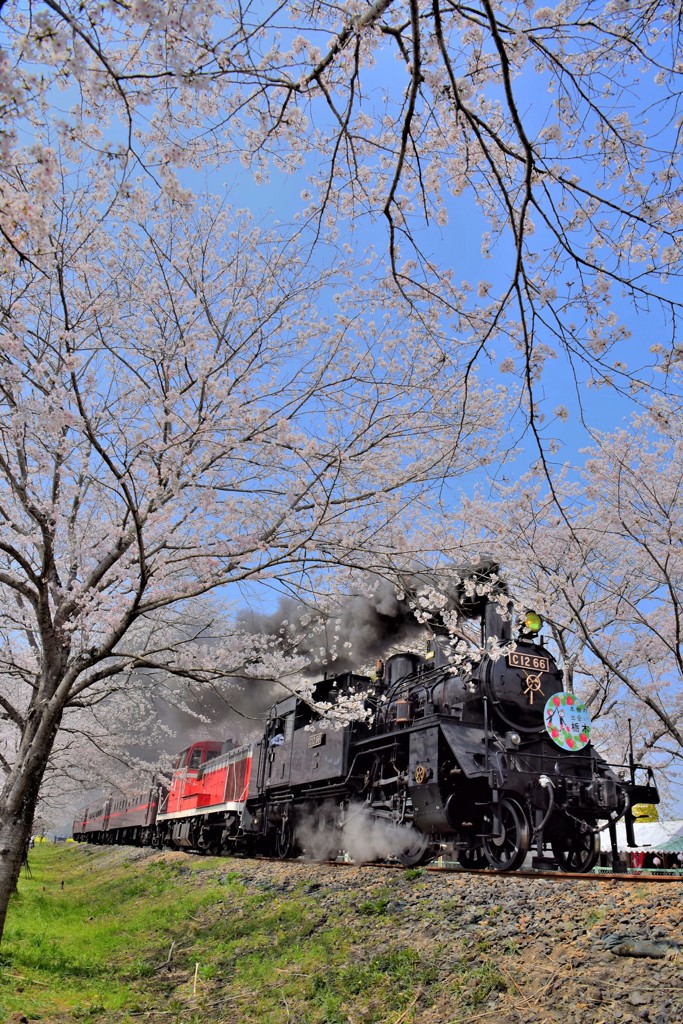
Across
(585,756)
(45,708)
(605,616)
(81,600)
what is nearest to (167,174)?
(81,600)

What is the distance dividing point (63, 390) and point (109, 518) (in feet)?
12.8

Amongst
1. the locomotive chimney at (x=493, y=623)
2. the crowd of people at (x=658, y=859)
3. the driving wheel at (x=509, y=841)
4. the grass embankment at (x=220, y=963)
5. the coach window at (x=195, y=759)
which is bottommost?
the grass embankment at (x=220, y=963)

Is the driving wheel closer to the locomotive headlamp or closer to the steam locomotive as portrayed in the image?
the steam locomotive

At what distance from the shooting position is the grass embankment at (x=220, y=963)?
6348mm

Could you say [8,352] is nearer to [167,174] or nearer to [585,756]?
[167,174]

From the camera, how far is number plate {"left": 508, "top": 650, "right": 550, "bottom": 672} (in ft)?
36.3

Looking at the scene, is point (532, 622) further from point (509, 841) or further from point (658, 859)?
point (658, 859)

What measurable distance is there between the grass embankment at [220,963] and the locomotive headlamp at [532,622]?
16.3 feet

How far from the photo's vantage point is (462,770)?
32.1ft

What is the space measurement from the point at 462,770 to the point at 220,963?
3.80 metres

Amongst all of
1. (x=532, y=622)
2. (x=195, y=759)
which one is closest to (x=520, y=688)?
(x=532, y=622)

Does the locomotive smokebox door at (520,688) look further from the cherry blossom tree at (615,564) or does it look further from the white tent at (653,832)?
the white tent at (653,832)

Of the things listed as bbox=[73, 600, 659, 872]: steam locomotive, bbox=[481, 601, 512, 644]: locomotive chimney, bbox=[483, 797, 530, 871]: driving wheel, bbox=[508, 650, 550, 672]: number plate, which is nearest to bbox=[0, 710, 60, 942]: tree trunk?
bbox=[73, 600, 659, 872]: steam locomotive

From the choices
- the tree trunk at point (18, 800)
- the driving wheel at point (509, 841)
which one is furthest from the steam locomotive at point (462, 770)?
the tree trunk at point (18, 800)
